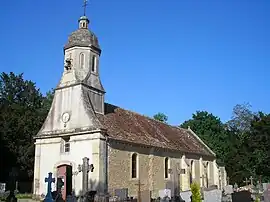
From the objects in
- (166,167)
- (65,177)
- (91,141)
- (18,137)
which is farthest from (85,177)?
(18,137)

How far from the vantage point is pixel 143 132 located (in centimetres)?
3031

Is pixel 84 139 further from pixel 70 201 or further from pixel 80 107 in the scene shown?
pixel 70 201

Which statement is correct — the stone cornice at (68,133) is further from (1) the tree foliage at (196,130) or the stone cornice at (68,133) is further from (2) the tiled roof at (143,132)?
(1) the tree foliage at (196,130)

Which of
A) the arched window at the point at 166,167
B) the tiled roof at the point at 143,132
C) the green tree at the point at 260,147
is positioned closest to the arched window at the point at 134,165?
the tiled roof at the point at 143,132

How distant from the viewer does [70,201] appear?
19.3 meters

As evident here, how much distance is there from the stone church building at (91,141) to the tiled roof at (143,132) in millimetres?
117

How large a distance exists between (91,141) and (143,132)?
23.5 feet

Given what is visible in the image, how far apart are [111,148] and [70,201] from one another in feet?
20.7

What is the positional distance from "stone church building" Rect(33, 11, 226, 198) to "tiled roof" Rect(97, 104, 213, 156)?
12 cm

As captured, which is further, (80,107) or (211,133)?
(211,133)

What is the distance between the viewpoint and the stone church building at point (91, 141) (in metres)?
24.4

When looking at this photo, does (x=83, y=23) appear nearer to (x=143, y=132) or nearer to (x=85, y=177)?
(x=143, y=132)

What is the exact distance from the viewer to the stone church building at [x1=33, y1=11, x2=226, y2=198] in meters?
24.4

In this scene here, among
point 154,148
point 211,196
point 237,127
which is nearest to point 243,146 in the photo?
point 237,127
